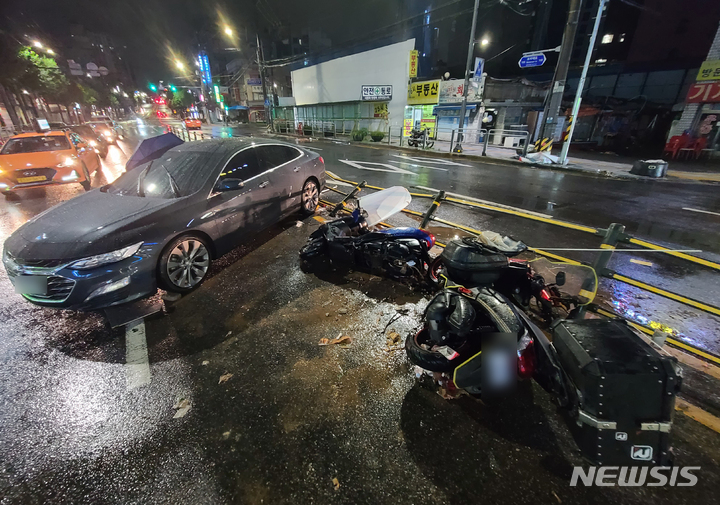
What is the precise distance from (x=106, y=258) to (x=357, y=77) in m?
28.7

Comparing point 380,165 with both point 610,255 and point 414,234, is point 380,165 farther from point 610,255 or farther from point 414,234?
point 610,255

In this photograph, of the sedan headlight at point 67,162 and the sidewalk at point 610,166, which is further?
the sidewalk at point 610,166

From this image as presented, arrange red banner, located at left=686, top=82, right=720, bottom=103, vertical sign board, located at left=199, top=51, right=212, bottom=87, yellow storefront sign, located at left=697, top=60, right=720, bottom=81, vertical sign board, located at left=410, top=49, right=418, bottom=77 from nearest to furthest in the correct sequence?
yellow storefront sign, located at left=697, top=60, right=720, bottom=81
red banner, located at left=686, top=82, right=720, bottom=103
vertical sign board, located at left=410, top=49, right=418, bottom=77
vertical sign board, located at left=199, top=51, right=212, bottom=87

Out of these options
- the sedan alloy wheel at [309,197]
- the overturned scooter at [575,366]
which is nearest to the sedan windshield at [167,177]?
the sedan alloy wheel at [309,197]

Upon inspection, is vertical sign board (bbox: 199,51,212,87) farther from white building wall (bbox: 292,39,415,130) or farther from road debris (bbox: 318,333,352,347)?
road debris (bbox: 318,333,352,347)

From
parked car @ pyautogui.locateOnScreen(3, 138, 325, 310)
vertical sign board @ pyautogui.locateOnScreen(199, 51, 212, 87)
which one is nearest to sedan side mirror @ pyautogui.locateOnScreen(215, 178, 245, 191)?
parked car @ pyautogui.locateOnScreen(3, 138, 325, 310)

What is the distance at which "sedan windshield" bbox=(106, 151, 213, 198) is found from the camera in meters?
3.97

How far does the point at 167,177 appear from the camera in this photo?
4.20m

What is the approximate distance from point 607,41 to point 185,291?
1714 inches

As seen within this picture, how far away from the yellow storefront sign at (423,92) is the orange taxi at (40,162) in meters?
19.7

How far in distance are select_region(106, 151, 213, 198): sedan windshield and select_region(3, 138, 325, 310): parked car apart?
0.02 meters

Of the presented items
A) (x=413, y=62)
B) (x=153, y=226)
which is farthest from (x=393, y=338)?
(x=413, y=62)

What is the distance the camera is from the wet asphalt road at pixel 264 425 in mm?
1762

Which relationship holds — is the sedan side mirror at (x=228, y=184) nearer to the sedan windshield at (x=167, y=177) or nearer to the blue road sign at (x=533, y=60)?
the sedan windshield at (x=167, y=177)
